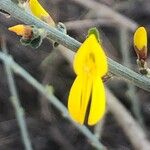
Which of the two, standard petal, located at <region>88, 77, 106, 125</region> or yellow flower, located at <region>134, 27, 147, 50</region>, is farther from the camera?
yellow flower, located at <region>134, 27, 147, 50</region>

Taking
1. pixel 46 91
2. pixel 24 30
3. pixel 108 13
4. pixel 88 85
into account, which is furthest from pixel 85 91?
pixel 108 13

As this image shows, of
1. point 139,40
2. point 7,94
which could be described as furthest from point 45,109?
point 139,40

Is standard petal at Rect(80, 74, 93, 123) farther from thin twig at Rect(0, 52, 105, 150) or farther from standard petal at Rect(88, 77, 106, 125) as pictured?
thin twig at Rect(0, 52, 105, 150)

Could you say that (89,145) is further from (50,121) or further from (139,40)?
(139,40)

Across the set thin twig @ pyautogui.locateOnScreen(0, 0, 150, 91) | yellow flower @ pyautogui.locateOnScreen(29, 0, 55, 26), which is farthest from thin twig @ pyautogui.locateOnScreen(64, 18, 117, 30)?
thin twig @ pyautogui.locateOnScreen(0, 0, 150, 91)

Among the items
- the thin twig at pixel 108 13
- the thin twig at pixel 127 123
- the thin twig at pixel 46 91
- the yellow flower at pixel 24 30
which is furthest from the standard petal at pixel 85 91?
the thin twig at pixel 108 13

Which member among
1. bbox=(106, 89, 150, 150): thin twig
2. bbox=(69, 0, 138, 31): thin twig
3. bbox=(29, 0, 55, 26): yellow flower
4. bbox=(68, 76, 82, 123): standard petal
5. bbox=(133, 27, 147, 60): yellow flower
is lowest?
bbox=(106, 89, 150, 150): thin twig

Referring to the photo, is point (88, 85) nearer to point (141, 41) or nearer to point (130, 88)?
point (141, 41)

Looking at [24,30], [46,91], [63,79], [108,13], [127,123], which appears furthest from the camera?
[63,79]
